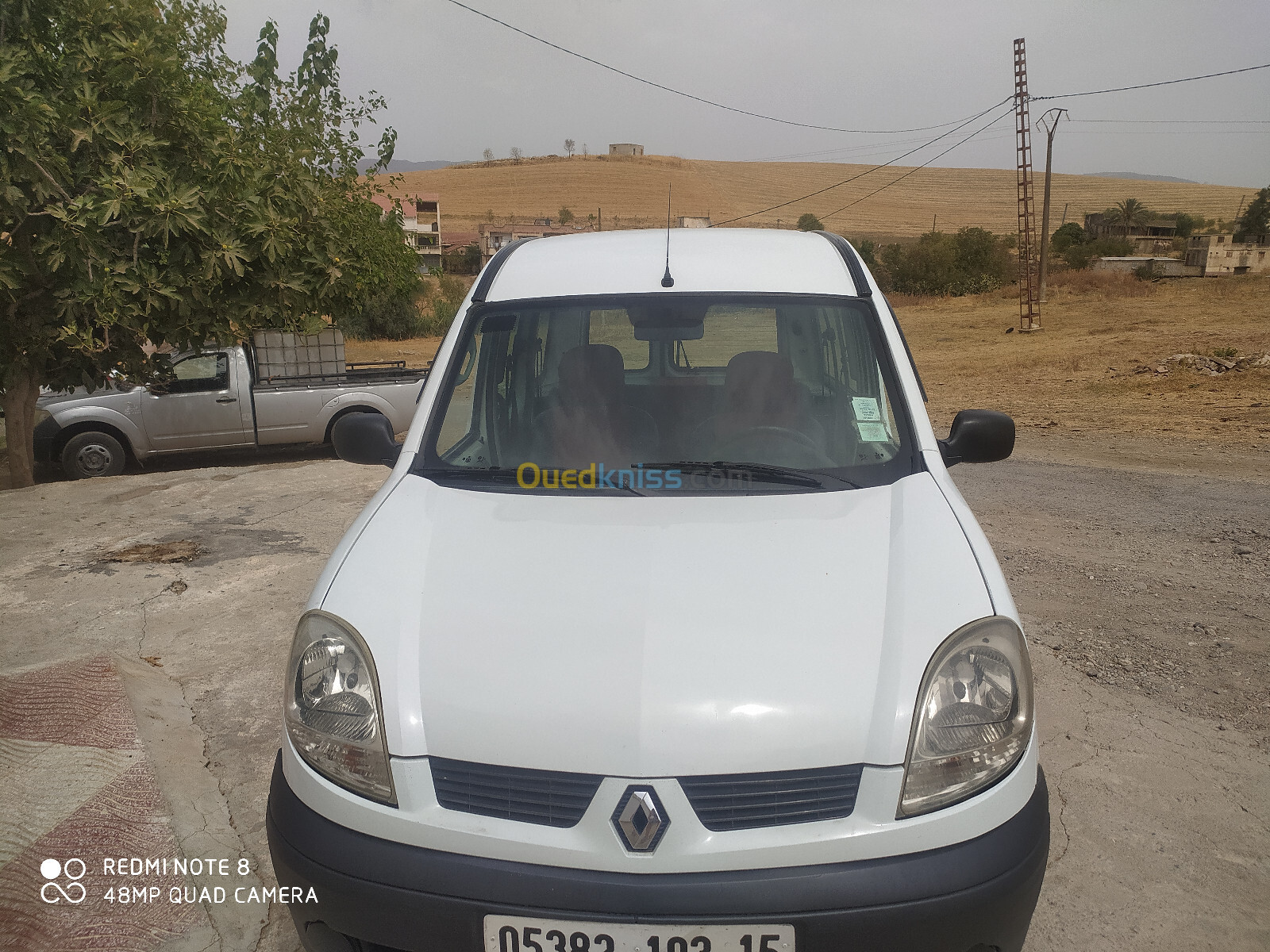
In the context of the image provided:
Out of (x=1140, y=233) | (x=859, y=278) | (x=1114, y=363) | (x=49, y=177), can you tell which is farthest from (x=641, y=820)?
(x=1140, y=233)

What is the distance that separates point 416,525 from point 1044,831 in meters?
1.63

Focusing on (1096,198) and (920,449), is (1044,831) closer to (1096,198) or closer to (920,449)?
(920,449)

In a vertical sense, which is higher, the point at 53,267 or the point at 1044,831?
the point at 53,267

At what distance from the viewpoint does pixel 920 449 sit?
277 centimetres

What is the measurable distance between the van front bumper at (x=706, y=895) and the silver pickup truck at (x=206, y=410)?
969 cm

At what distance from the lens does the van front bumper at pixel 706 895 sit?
1.75 meters

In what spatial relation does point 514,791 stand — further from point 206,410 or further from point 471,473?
point 206,410

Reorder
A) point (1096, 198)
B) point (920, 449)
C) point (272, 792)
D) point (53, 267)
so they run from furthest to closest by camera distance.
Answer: point (1096, 198) < point (53, 267) < point (920, 449) < point (272, 792)

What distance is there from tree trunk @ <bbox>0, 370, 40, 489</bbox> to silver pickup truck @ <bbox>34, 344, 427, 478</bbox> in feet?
3.75

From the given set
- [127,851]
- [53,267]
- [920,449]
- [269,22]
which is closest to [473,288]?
[920,449]

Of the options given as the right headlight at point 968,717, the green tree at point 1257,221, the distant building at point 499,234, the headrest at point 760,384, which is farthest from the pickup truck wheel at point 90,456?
the green tree at point 1257,221

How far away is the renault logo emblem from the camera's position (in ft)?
5.86

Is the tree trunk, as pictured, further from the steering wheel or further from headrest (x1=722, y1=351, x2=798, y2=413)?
the steering wheel

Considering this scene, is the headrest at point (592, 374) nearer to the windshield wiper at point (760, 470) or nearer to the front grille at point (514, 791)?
the windshield wiper at point (760, 470)
